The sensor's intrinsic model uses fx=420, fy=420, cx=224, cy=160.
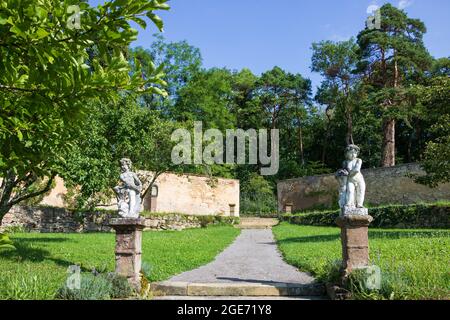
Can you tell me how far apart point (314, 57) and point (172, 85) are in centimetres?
1303

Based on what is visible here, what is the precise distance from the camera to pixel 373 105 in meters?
28.7

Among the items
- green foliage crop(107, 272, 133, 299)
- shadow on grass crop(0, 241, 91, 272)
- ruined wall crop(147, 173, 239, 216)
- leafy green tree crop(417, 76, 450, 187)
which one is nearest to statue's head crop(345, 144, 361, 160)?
green foliage crop(107, 272, 133, 299)

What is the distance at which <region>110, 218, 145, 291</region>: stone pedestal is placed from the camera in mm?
7316

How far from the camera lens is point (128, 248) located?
7383 mm

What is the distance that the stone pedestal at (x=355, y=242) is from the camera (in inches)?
267

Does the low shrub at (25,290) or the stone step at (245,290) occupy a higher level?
the low shrub at (25,290)

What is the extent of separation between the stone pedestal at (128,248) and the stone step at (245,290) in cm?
62

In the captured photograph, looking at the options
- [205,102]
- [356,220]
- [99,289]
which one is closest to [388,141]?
[205,102]

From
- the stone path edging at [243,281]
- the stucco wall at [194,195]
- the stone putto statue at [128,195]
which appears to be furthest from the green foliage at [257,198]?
the stone putto statue at [128,195]

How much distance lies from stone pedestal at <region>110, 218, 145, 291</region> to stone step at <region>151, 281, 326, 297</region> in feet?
2.03

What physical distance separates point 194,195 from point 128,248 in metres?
23.8

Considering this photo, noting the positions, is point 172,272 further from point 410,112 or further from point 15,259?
point 410,112

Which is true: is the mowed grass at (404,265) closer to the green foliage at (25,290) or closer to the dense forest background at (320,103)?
the green foliage at (25,290)

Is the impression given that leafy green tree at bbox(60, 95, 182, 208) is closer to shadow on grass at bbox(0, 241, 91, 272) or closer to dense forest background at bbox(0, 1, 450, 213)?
dense forest background at bbox(0, 1, 450, 213)
